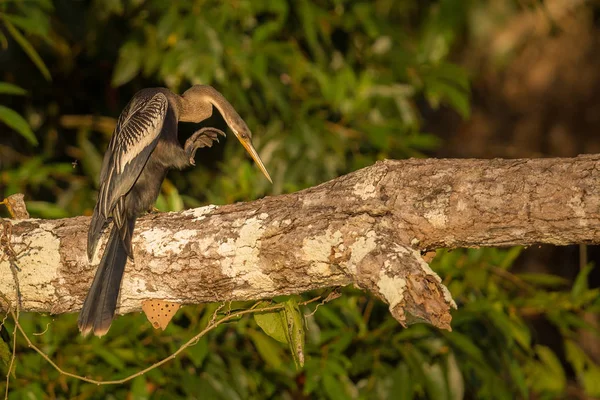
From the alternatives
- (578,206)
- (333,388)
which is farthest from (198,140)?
(578,206)

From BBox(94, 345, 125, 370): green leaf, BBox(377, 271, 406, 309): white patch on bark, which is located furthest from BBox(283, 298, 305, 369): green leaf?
BBox(94, 345, 125, 370): green leaf

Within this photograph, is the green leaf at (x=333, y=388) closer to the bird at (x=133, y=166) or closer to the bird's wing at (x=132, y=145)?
the bird at (x=133, y=166)

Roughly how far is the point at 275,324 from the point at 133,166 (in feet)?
2.56

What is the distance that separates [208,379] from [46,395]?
544 mm

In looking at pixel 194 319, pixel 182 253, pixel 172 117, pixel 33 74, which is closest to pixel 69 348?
pixel 194 319

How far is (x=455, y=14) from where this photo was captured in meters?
4.03

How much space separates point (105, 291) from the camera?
2189 millimetres

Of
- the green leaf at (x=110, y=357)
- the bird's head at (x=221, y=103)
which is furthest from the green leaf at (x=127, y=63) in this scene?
the green leaf at (x=110, y=357)

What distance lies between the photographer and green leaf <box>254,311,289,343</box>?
7.33ft

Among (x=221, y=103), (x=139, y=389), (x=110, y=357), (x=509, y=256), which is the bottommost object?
(x=139, y=389)

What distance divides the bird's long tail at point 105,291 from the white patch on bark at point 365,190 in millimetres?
633

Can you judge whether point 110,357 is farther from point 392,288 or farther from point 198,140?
point 392,288

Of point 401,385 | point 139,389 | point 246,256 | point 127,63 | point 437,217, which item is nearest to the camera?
point 437,217

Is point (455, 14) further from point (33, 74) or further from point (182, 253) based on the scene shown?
point (182, 253)
